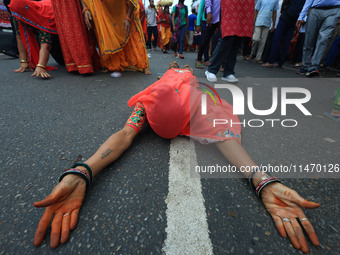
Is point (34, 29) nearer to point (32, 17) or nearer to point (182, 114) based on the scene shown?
point (32, 17)

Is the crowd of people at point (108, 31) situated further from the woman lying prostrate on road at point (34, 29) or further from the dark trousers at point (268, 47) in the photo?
the dark trousers at point (268, 47)

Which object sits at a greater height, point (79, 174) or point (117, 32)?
point (117, 32)

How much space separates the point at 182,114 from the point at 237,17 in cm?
235

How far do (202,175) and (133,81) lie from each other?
7.15ft

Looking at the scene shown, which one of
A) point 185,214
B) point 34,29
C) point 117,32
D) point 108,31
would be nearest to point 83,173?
point 185,214

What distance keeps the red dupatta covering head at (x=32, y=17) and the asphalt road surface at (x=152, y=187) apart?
1640mm

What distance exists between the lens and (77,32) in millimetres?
2727

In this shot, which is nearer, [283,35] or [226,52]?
[226,52]

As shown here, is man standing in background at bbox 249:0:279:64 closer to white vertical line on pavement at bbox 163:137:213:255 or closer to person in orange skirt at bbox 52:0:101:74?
person in orange skirt at bbox 52:0:101:74

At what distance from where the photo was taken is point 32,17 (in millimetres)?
2666

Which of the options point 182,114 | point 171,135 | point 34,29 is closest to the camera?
point 182,114

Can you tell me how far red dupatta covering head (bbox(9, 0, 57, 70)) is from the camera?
2.57 m

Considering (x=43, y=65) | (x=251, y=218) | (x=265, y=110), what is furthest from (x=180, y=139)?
(x=43, y=65)

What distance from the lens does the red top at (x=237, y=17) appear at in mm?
2668
